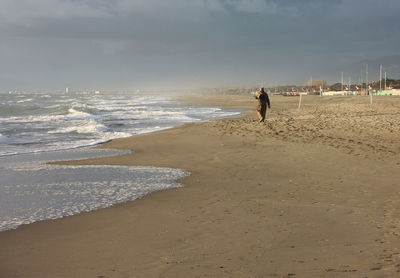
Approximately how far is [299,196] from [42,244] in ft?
13.0

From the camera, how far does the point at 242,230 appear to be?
5207 millimetres

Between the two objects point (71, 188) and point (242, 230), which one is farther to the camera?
point (71, 188)

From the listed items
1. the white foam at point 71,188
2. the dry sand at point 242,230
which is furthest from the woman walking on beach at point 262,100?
the white foam at point 71,188

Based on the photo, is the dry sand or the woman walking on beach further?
the woman walking on beach

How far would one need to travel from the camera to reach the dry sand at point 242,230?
4.10 meters

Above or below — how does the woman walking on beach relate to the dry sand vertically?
above

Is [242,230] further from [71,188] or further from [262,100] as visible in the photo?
[262,100]

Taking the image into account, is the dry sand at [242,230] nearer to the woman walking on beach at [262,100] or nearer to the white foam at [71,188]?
the white foam at [71,188]

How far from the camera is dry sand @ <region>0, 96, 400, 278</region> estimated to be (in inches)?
161

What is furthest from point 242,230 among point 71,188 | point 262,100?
point 262,100

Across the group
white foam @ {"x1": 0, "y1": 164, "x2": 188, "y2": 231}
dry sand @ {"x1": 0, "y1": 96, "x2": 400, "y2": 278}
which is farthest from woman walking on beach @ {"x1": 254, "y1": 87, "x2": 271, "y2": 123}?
white foam @ {"x1": 0, "y1": 164, "x2": 188, "y2": 231}

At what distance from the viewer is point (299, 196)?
6.90 meters

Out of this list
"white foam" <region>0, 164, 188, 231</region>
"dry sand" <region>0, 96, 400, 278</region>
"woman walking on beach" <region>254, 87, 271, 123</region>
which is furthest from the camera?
"woman walking on beach" <region>254, 87, 271, 123</region>

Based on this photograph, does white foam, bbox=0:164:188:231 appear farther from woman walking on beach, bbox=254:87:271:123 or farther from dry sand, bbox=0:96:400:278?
woman walking on beach, bbox=254:87:271:123
